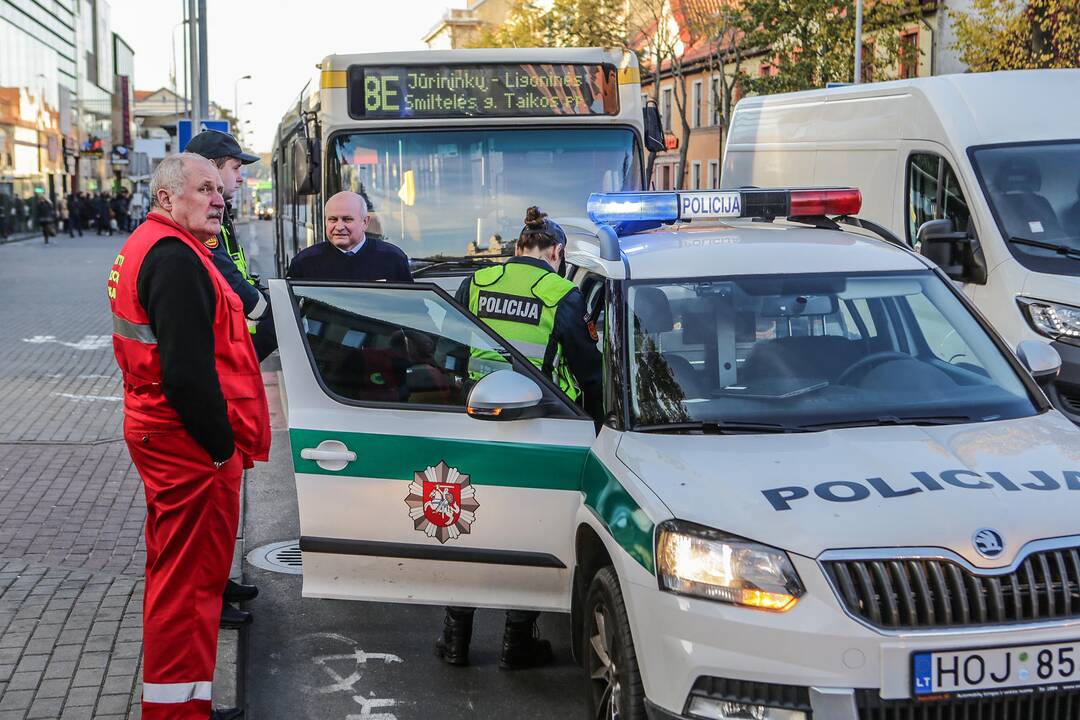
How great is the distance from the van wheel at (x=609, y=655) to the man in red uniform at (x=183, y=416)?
1220 millimetres

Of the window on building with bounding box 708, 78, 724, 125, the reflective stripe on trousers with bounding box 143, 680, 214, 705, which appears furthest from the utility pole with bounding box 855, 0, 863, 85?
the reflective stripe on trousers with bounding box 143, 680, 214, 705

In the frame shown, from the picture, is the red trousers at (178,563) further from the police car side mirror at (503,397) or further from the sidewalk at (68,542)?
the police car side mirror at (503,397)

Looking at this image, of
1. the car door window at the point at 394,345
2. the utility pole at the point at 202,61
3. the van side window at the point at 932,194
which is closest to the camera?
the car door window at the point at 394,345

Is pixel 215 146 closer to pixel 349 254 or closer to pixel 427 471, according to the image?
pixel 349 254

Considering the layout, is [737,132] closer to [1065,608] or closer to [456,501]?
[456,501]

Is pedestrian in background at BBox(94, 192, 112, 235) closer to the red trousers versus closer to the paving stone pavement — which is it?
the paving stone pavement

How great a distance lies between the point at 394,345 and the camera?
530 cm

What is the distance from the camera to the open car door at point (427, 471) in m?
4.87

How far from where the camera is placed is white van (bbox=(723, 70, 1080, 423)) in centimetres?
905

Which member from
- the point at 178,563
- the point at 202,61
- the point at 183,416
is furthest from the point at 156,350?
the point at 202,61

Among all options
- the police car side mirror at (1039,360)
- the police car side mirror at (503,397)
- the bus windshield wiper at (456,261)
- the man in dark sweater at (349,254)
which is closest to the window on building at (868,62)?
the bus windshield wiper at (456,261)

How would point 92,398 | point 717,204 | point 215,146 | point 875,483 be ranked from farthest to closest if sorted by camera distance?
point 92,398
point 215,146
point 717,204
point 875,483

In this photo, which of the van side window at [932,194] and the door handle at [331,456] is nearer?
the door handle at [331,456]

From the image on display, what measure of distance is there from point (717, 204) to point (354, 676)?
2399 millimetres
